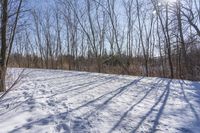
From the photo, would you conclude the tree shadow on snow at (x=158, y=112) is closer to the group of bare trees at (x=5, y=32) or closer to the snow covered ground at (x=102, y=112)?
the snow covered ground at (x=102, y=112)

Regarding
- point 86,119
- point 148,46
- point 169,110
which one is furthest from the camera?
point 148,46

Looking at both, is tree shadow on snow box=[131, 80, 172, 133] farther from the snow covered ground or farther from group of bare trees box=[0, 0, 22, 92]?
group of bare trees box=[0, 0, 22, 92]

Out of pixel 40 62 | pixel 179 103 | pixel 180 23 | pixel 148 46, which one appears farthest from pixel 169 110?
pixel 40 62

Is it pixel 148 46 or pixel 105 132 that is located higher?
pixel 148 46

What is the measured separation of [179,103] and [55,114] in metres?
2.86

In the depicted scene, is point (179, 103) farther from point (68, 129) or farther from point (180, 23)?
point (180, 23)

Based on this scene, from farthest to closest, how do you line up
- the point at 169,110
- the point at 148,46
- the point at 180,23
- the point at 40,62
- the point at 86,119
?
the point at 40,62 < the point at 148,46 < the point at 180,23 < the point at 169,110 < the point at 86,119

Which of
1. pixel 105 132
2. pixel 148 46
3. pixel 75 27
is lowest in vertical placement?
pixel 105 132

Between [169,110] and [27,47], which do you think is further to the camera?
[27,47]

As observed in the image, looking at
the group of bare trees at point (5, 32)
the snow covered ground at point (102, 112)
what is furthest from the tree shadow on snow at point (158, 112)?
the group of bare trees at point (5, 32)

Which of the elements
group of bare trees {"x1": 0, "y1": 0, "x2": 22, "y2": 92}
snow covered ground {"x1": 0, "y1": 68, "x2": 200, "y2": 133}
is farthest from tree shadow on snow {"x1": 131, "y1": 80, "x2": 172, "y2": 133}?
group of bare trees {"x1": 0, "y1": 0, "x2": 22, "y2": 92}

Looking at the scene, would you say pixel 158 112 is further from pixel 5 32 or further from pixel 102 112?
pixel 5 32

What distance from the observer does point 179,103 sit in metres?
5.67

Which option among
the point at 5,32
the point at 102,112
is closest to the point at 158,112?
the point at 102,112
